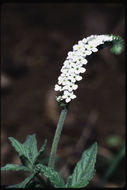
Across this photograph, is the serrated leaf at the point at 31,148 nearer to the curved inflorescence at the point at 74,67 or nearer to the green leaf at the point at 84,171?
the green leaf at the point at 84,171

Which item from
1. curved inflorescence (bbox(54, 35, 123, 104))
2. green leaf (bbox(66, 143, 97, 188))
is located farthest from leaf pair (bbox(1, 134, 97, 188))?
curved inflorescence (bbox(54, 35, 123, 104))

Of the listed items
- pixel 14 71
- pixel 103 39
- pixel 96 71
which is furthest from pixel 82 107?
pixel 103 39

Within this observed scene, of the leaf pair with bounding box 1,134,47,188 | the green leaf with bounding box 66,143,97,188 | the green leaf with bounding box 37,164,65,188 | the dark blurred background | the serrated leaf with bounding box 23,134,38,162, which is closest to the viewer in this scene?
the green leaf with bounding box 37,164,65,188

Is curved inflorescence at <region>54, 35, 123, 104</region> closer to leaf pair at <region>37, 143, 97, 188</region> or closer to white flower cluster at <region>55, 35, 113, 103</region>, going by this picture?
white flower cluster at <region>55, 35, 113, 103</region>

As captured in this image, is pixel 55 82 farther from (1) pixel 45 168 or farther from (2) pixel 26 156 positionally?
(1) pixel 45 168

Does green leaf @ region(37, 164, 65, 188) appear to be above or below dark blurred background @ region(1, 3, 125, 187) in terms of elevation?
below

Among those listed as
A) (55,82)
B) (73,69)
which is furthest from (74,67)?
(55,82)
